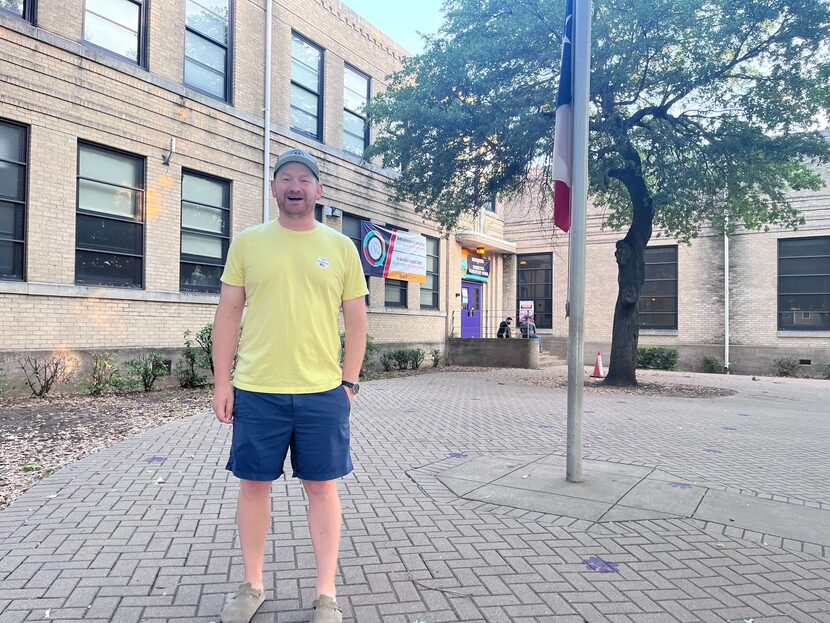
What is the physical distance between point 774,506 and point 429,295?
1637 cm

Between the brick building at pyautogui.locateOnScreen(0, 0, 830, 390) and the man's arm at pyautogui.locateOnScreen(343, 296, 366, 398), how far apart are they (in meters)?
8.96

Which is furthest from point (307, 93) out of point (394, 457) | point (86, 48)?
point (394, 457)

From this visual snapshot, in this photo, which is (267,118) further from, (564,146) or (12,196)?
(564,146)

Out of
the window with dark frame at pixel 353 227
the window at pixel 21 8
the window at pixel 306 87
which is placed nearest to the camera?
the window at pixel 21 8

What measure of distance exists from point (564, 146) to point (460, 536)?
3.32 m

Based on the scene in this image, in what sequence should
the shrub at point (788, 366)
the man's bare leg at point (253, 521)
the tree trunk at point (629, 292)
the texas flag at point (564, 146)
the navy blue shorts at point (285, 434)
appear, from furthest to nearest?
the shrub at point (788, 366) < the tree trunk at point (629, 292) < the texas flag at point (564, 146) < the man's bare leg at point (253, 521) < the navy blue shorts at point (285, 434)

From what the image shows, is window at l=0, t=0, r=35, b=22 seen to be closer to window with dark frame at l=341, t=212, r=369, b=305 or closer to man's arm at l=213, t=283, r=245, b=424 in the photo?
window with dark frame at l=341, t=212, r=369, b=305

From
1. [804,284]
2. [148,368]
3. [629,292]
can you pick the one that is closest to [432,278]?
[629,292]

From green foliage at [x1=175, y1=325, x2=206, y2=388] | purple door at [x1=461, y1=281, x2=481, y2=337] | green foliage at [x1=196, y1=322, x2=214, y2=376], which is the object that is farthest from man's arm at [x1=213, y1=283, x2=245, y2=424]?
purple door at [x1=461, y1=281, x2=481, y2=337]

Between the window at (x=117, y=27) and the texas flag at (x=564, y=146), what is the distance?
31.4 feet

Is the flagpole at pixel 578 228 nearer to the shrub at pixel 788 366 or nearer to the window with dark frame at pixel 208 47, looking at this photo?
the window with dark frame at pixel 208 47

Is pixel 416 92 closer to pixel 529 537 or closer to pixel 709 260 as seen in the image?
pixel 529 537

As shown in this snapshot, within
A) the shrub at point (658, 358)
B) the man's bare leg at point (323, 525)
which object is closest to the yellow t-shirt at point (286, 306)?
the man's bare leg at point (323, 525)

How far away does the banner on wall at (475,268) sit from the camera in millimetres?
22844
